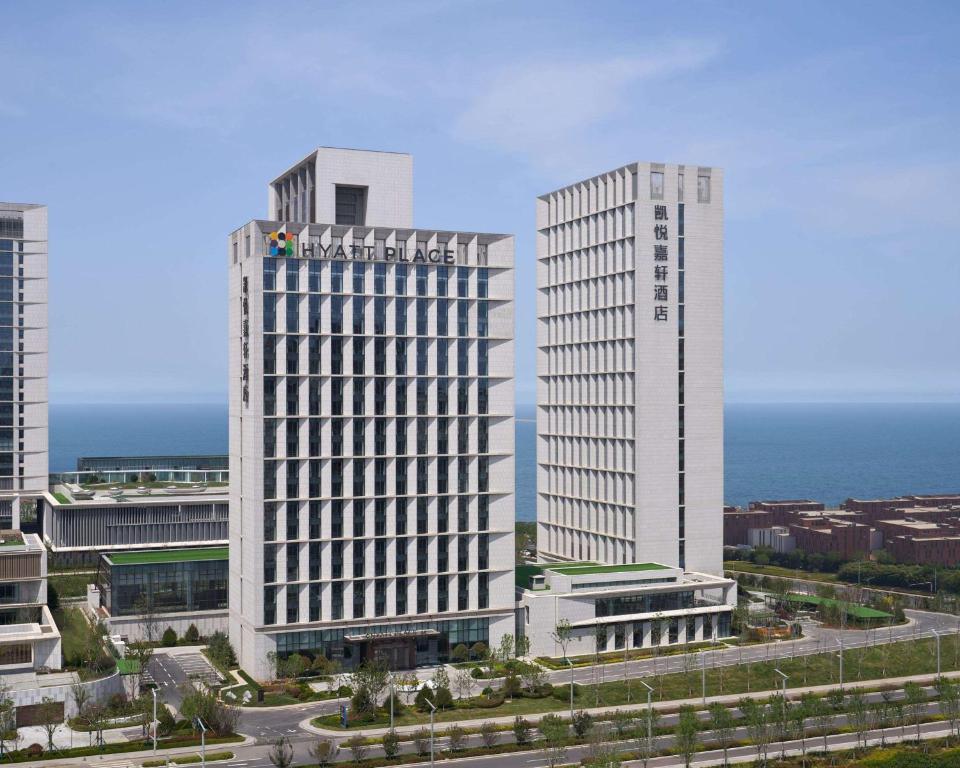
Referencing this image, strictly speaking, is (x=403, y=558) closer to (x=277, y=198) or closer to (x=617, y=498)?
(x=617, y=498)

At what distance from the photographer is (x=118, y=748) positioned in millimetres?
87938

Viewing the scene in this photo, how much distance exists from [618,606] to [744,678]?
17.2m

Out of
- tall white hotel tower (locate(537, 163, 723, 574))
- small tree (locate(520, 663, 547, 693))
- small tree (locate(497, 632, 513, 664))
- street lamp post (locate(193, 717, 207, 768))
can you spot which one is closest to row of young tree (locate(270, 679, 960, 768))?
street lamp post (locate(193, 717, 207, 768))

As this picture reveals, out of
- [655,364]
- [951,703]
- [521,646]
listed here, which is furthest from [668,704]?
[655,364]

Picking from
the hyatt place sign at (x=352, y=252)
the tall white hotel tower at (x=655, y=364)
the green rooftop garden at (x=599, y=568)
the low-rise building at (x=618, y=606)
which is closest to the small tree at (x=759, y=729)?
the low-rise building at (x=618, y=606)

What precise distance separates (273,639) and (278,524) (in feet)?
34.5

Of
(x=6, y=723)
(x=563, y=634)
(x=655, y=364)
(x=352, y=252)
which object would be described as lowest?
(x=6, y=723)

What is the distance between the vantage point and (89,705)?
305ft

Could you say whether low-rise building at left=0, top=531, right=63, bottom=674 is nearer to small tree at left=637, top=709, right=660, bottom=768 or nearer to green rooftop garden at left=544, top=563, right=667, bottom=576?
small tree at left=637, top=709, right=660, bottom=768

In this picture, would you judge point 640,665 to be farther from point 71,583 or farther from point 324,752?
point 71,583

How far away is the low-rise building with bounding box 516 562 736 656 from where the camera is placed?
395 ft

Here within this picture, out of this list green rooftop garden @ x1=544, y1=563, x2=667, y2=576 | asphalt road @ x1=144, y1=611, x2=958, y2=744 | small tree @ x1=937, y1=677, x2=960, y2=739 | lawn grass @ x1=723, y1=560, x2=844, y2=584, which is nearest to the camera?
small tree @ x1=937, y1=677, x2=960, y2=739

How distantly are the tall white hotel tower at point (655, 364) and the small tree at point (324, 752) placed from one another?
54824 millimetres

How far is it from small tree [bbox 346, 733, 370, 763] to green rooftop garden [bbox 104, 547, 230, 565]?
40.0 metres
